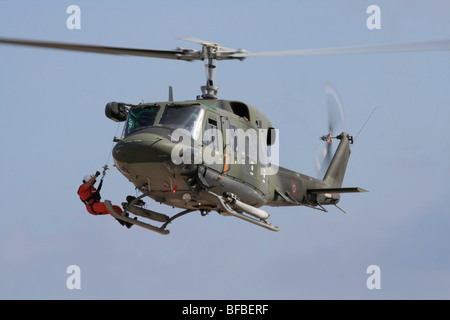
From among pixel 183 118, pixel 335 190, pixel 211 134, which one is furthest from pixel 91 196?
pixel 335 190

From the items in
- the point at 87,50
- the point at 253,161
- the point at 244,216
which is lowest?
the point at 244,216

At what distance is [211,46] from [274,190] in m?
3.77

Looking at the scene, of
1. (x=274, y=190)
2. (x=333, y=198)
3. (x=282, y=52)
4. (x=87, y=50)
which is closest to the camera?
(x=87, y=50)

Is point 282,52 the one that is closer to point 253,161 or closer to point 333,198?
point 253,161

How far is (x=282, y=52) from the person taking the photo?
60.1ft

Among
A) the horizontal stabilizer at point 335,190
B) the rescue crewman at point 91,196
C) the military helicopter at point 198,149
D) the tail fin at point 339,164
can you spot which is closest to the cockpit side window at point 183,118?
the military helicopter at point 198,149

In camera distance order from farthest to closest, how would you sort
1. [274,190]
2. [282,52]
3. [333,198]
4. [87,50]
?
[333,198]
[274,190]
[282,52]
[87,50]

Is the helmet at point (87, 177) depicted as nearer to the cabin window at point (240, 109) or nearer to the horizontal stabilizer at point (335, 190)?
the cabin window at point (240, 109)

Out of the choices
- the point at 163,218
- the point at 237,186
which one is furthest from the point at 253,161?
the point at 163,218

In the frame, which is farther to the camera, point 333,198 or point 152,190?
point 333,198

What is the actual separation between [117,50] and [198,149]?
256 centimetres

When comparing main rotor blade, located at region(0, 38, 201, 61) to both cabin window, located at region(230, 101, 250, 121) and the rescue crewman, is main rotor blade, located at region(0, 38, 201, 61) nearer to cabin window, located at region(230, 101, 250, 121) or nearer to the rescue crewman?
cabin window, located at region(230, 101, 250, 121)

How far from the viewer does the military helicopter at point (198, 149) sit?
17.3 metres

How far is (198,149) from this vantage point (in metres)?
17.7
